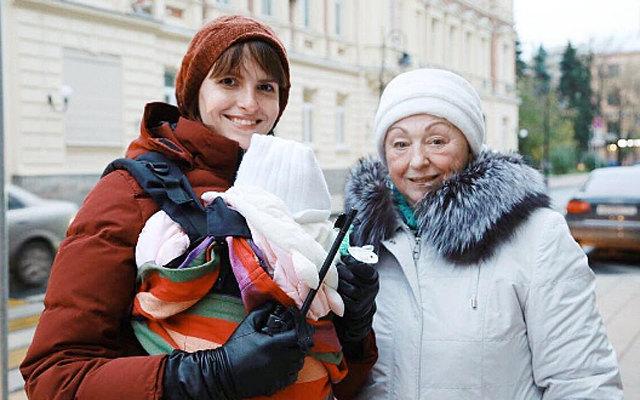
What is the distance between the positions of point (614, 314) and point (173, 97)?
17.8 feet

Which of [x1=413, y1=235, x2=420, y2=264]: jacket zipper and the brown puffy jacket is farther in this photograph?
[x1=413, y1=235, x2=420, y2=264]: jacket zipper

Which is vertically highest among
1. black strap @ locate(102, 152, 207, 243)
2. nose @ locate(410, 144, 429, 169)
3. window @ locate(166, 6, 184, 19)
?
window @ locate(166, 6, 184, 19)

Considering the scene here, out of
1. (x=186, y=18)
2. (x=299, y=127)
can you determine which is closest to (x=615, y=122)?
(x=299, y=127)

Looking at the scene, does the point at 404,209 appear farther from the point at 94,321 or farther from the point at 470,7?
the point at 470,7

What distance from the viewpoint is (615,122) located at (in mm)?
61406

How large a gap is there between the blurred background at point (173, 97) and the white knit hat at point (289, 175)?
2.60 ft

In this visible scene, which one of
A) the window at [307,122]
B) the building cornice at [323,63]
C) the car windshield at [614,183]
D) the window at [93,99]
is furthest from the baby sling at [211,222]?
the window at [307,122]

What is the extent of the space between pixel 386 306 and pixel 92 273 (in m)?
0.90

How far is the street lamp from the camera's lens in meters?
28.0

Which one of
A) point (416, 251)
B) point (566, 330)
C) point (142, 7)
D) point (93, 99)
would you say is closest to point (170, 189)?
point (416, 251)

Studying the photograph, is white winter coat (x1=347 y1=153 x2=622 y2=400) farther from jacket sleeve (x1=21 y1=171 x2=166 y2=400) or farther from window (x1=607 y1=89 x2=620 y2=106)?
window (x1=607 y1=89 x2=620 y2=106)

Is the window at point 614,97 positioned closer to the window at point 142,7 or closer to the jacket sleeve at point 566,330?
the window at point 142,7

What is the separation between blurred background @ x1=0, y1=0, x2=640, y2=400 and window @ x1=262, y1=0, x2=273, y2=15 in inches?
1.4

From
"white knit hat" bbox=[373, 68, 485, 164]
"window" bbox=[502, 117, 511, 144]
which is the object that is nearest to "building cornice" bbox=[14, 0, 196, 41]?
"white knit hat" bbox=[373, 68, 485, 164]
